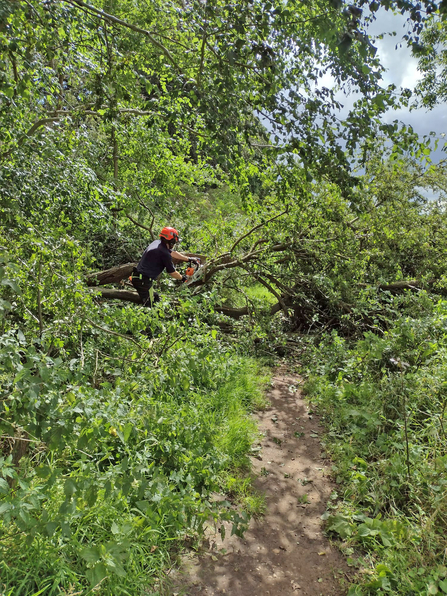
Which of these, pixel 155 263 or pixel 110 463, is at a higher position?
pixel 155 263

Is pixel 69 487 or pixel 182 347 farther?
pixel 182 347

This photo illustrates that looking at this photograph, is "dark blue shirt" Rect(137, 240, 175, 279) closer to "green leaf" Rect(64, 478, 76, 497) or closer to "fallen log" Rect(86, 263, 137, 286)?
"fallen log" Rect(86, 263, 137, 286)

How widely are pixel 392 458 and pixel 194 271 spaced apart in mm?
4260

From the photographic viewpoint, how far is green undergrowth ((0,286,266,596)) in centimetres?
178

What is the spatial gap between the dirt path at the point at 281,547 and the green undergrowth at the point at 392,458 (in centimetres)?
16

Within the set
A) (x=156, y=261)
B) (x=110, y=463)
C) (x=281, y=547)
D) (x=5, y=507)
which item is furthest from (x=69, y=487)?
(x=156, y=261)

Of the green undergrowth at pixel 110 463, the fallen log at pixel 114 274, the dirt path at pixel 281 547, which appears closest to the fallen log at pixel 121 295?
the fallen log at pixel 114 274

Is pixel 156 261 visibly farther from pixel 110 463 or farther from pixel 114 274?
pixel 110 463

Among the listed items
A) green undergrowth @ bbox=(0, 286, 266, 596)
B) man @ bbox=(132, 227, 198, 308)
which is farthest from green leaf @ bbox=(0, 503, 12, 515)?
man @ bbox=(132, 227, 198, 308)

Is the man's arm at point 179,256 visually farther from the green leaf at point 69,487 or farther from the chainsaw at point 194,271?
the green leaf at point 69,487

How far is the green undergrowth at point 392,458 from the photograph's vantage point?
2463 mm

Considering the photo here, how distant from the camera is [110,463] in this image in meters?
2.69

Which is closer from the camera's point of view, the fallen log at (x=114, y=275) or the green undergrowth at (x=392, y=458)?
the green undergrowth at (x=392, y=458)

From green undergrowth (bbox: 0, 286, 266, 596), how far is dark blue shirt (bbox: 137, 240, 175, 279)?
6.76 ft
